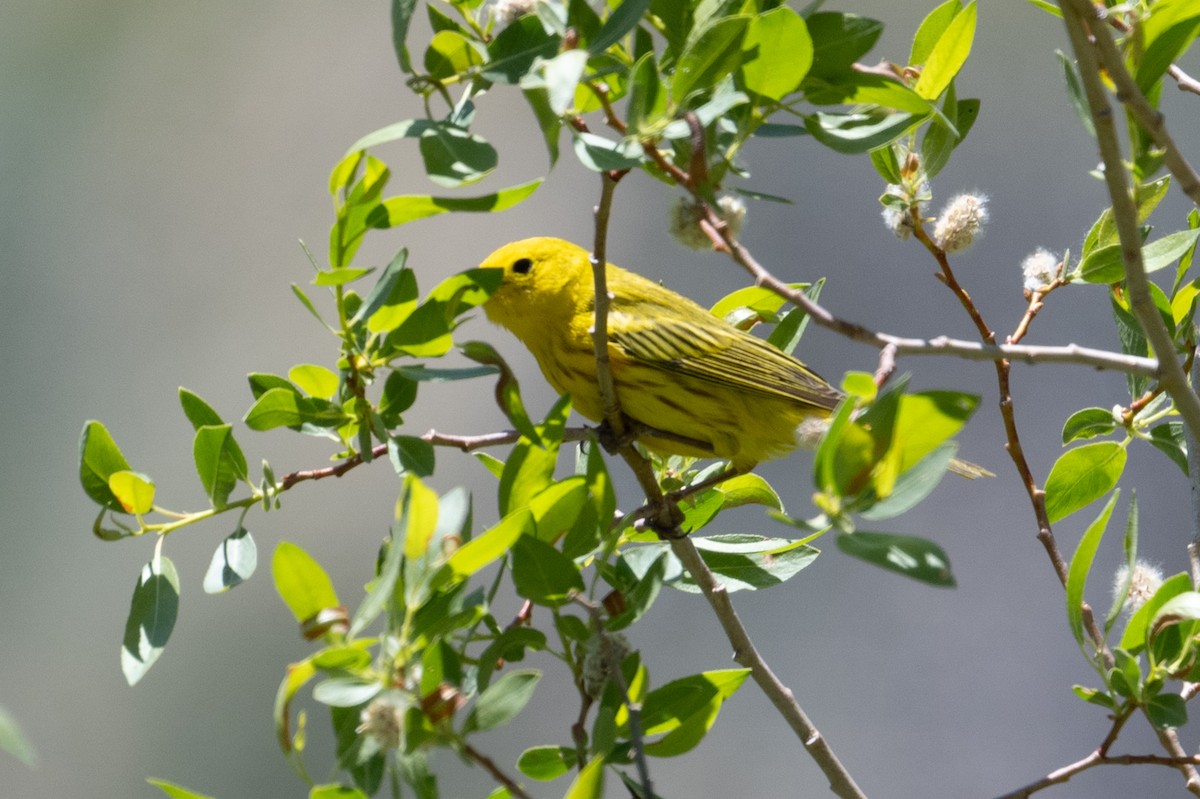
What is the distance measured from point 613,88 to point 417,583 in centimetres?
63

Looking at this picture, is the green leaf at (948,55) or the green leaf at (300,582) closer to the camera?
the green leaf at (300,582)

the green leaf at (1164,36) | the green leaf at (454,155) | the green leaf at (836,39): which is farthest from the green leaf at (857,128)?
the green leaf at (454,155)

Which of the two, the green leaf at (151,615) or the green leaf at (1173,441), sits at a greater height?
the green leaf at (151,615)

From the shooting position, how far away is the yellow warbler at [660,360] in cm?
231

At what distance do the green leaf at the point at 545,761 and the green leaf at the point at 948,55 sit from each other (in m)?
0.92

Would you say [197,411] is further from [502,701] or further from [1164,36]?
[1164,36]

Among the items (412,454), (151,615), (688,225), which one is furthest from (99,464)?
(688,225)

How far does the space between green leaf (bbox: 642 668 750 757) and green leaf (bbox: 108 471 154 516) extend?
26.4 inches

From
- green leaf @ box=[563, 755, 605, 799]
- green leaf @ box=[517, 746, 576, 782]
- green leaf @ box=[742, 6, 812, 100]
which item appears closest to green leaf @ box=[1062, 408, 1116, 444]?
green leaf @ box=[742, 6, 812, 100]

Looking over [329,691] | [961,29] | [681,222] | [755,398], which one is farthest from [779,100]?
[755,398]

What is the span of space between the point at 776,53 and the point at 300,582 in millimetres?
716

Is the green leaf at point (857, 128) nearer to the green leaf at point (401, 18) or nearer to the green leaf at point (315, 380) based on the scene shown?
the green leaf at point (401, 18)

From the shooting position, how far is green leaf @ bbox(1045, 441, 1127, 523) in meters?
1.63

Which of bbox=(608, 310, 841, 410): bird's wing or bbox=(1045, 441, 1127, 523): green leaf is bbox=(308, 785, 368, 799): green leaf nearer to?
bbox=(1045, 441, 1127, 523): green leaf
